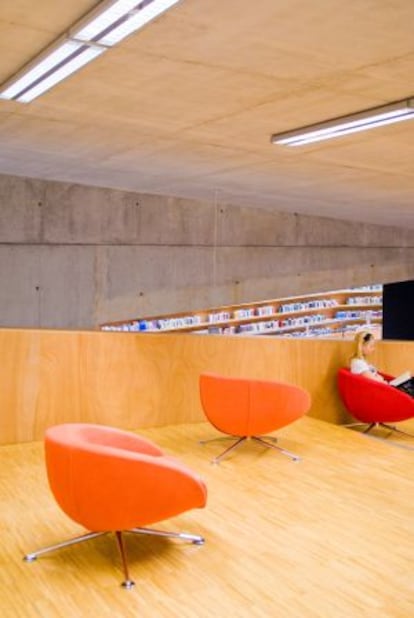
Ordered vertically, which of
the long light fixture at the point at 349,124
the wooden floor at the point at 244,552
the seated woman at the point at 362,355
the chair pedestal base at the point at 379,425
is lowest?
the chair pedestal base at the point at 379,425

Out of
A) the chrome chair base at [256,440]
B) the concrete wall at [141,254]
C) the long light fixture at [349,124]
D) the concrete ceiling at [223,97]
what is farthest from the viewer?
the concrete wall at [141,254]

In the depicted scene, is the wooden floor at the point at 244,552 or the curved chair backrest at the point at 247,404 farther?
the curved chair backrest at the point at 247,404

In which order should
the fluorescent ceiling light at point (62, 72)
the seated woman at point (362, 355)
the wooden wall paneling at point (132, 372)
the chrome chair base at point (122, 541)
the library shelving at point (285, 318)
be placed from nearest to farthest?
the chrome chair base at point (122, 541) → the fluorescent ceiling light at point (62, 72) → the wooden wall paneling at point (132, 372) → the seated woman at point (362, 355) → the library shelving at point (285, 318)

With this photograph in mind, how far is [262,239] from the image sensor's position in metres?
13.5

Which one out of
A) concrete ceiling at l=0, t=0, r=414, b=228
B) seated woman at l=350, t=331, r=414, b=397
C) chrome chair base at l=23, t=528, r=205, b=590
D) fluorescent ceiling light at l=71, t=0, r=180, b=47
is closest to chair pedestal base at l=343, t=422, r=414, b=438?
seated woman at l=350, t=331, r=414, b=397

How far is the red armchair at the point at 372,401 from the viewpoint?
8055mm

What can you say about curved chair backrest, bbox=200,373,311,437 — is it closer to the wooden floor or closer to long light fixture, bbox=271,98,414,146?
the wooden floor

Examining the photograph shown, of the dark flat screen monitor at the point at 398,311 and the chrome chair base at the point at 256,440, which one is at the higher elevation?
the dark flat screen monitor at the point at 398,311

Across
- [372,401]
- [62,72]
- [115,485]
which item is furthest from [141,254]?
[115,485]

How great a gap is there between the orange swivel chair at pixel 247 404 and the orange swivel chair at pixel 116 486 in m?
2.40

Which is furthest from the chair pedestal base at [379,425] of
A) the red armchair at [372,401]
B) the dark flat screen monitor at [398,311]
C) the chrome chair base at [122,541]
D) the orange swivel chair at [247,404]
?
the dark flat screen monitor at [398,311]

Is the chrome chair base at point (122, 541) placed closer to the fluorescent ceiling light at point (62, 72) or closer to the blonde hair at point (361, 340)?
the fluorescent ceiling light at point (62, 72)

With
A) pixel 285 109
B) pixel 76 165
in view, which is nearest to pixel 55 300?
pixel 76 165

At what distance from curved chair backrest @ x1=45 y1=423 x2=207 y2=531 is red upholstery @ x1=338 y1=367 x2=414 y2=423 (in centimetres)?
430
